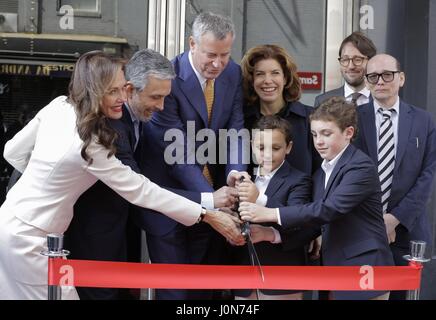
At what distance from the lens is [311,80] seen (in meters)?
4.95

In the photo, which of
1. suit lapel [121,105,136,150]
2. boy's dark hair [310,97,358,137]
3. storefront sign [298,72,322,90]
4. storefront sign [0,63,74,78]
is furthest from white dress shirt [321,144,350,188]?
storefront sign [0,63,74,78]

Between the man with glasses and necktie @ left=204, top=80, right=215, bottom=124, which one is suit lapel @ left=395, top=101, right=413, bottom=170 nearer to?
the man with glasses

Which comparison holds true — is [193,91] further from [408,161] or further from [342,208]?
[408,161]

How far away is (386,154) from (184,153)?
108 centimetres

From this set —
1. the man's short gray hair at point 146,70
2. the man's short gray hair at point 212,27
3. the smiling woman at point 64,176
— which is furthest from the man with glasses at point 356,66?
the smiling woman at point 64,176

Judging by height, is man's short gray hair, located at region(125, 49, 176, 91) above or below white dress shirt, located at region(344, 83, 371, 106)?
above

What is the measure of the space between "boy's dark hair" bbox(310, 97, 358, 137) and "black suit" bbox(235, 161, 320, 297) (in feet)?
0.97

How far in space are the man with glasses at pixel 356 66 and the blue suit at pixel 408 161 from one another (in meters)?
0.26

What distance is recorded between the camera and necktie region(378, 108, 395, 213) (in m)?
4.09

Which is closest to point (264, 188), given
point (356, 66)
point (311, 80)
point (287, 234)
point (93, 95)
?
point (287, 234)

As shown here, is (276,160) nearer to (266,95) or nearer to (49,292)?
(266,95)

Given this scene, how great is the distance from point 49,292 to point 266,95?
1.38 metres

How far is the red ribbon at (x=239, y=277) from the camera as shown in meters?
3.28

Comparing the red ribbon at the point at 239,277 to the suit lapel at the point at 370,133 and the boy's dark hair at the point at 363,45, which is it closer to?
the suit lapel at the point at 370,133
